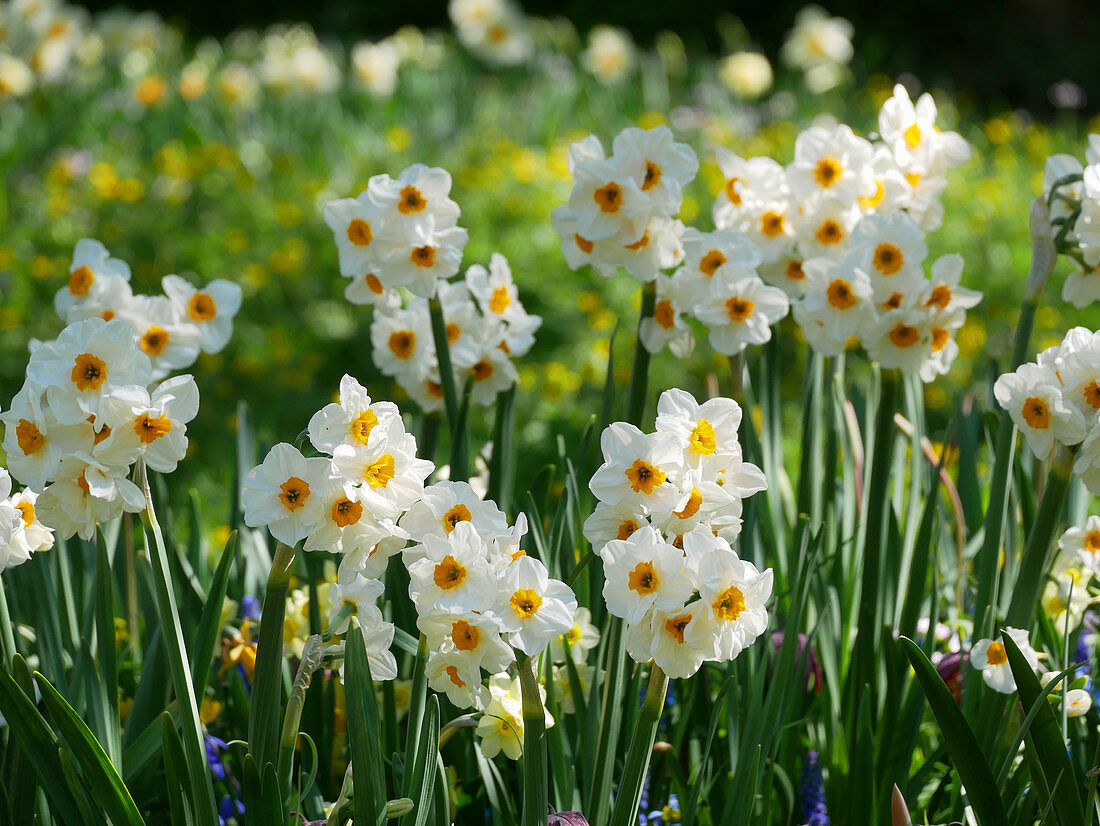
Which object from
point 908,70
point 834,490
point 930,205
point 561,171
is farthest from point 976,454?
point 908,70

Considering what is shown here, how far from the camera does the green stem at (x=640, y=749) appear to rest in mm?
1099

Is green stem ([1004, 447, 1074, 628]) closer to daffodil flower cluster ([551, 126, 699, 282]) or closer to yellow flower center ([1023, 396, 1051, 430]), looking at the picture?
yellow flower center ([1023, 396, 1051, 430])

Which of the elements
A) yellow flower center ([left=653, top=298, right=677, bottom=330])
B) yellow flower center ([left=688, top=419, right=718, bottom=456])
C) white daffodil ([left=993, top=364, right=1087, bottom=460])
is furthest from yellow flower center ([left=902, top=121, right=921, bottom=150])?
yellow flower center ([left=688, top=419, right=718, bottom=456])

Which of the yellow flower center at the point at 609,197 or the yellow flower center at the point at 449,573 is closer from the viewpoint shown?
the yellow flower center at the point at 449,573

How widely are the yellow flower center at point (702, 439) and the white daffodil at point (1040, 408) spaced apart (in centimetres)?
38

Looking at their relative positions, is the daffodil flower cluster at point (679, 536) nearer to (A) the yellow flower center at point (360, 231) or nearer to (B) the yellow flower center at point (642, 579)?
(B) the yellow flower center at point (642, 579)

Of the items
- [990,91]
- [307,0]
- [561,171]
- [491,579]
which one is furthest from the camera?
[307,0]

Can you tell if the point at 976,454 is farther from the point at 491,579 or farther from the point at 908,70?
the point at 908,70

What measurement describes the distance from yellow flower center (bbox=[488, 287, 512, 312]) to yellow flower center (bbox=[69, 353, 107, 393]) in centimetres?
75

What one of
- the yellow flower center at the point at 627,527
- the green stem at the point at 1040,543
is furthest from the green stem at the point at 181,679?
the green stem at the point at 1040,543

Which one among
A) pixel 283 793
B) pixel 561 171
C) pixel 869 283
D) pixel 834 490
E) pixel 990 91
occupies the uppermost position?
pixel 990 91

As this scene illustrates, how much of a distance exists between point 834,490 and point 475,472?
2.05 ft

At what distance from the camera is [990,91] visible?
28.4 feet

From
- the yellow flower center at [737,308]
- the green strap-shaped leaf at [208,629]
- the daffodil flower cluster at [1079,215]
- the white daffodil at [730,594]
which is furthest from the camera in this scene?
the yellow flower center at [737,308]
